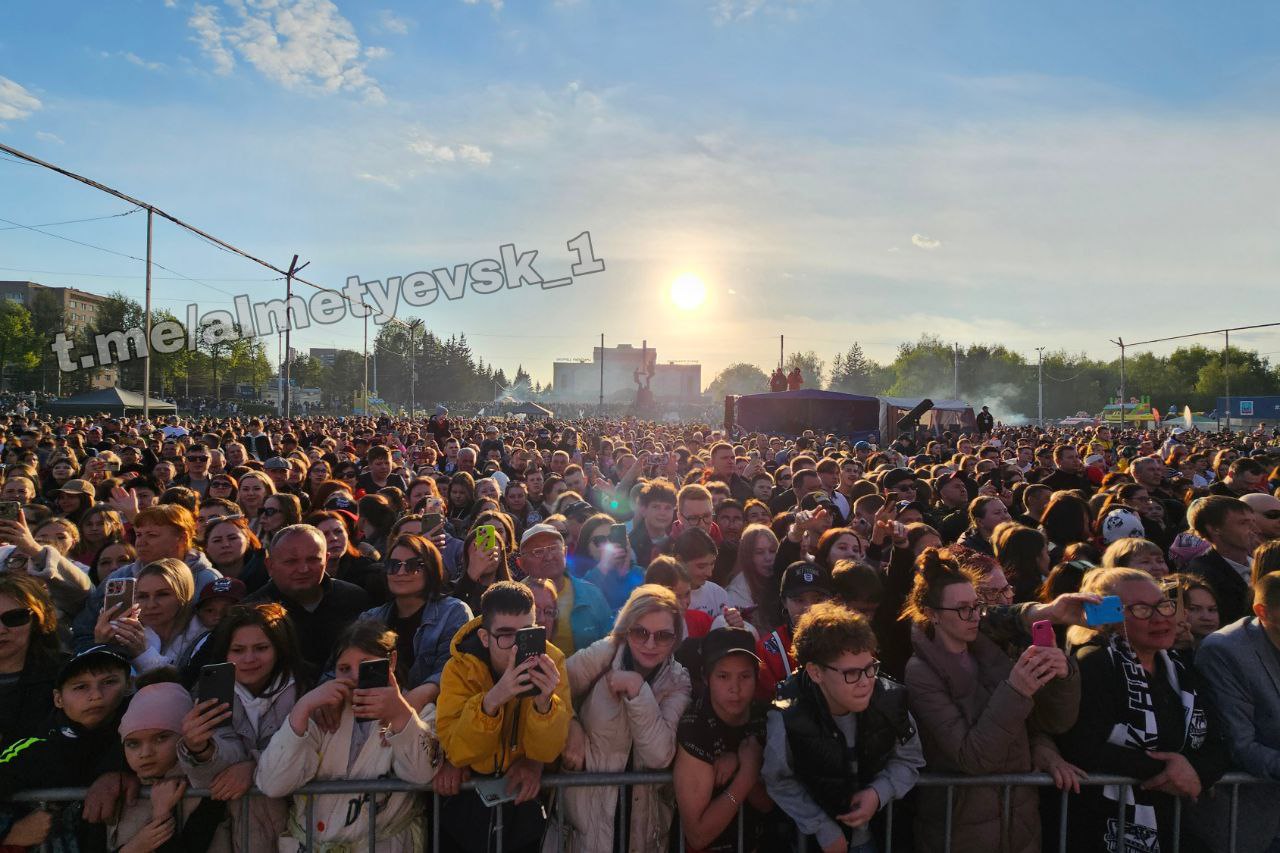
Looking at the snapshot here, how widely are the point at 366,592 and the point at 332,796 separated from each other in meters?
1.70

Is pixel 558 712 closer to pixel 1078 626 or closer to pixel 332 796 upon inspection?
pixel 332 796

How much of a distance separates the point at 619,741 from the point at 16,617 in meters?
2.62

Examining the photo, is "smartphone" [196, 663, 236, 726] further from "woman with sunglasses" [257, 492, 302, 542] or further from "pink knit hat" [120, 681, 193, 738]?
"woman with sunglasses" [257, 492, 302, 542]

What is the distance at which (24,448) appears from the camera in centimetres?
1195

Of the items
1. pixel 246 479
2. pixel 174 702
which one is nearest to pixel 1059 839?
pixel 174 702

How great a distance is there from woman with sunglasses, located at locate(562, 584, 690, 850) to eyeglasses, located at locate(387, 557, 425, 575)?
3.76 ft

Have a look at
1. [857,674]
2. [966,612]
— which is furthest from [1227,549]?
[857,674]

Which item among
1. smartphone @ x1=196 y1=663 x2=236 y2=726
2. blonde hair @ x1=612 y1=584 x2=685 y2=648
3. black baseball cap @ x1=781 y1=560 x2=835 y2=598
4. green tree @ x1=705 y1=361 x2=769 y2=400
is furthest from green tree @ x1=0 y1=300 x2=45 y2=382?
green tree @ x1=705 y1=361 x2=769 y2=400

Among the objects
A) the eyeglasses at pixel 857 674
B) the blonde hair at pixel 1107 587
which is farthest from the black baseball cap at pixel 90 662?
the blonde hair at pixel 1107 587

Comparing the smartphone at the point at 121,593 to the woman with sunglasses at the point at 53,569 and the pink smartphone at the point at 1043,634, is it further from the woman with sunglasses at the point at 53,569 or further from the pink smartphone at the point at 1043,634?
the pink smartphone at the point at 1043,634

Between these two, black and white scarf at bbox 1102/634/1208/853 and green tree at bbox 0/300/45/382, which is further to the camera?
green tree at bbox 0/300/45/382

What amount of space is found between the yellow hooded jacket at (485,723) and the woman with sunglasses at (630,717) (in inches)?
5.8

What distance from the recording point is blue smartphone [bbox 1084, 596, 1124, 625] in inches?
107

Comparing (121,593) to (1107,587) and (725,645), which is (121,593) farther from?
(1107,587)
